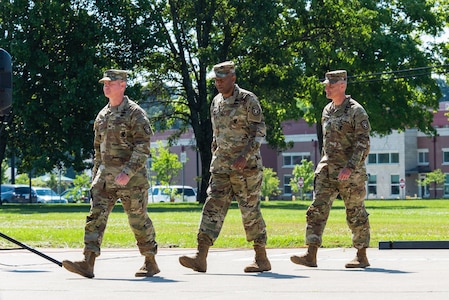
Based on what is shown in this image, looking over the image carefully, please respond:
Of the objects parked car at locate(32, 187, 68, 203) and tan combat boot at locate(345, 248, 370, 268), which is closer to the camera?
tan combat boot at locate(345, 248, 370, 268)

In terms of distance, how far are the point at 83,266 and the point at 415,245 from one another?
6.42 meters

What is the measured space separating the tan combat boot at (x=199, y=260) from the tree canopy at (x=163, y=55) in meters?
36.9

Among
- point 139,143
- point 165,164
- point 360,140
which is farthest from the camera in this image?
point 165,164

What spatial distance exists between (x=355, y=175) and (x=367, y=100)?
181 ft

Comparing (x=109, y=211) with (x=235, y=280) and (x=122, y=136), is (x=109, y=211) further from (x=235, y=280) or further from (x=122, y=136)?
(x=235, y=280)

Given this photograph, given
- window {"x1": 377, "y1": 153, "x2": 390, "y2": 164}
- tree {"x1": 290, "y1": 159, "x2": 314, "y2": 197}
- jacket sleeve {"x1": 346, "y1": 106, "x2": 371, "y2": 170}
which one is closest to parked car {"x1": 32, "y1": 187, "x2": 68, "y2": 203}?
tree {"x1": 290, "y1": 159, "x2": 314, "y2": 197}

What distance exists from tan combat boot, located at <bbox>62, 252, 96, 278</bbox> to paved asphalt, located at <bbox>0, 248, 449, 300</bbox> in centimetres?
9

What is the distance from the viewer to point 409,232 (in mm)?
21016

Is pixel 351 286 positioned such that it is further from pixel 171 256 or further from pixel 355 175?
pixel 171 256

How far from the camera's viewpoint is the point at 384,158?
113312 millimetres

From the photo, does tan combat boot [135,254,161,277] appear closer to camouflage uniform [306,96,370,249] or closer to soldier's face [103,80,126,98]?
soldier's face [103,80,126,98]

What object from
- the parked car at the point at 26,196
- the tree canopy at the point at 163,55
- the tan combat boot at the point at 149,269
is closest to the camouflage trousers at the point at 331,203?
the tan combat boot at the point at 149,269

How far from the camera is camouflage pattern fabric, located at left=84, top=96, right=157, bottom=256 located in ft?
36.4

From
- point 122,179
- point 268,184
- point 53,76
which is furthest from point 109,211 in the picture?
point 268,184
